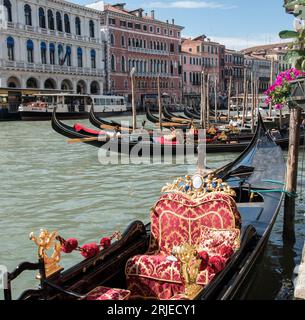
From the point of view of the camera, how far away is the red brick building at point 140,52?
2320 centimetres

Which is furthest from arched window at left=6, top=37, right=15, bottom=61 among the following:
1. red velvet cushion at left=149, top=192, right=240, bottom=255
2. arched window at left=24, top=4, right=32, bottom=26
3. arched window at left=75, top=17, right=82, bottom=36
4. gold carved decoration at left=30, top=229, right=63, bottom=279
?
gold carved decoration at left=30, top=229, right=63, bottom=279

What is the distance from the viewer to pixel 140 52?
25.0 m

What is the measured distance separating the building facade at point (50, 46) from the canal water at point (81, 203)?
36.1ft

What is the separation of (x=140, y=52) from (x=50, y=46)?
667 cm

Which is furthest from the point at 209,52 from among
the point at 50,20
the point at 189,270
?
the point at 189,270

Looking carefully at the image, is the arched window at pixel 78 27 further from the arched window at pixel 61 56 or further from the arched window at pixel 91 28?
the arched window at pixel 61 56

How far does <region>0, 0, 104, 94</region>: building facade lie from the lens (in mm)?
17681

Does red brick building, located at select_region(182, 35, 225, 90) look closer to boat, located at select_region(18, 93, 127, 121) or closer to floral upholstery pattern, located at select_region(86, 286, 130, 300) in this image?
boat, located at select_region(18, 93, 127, 121)

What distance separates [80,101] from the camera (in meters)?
16.7

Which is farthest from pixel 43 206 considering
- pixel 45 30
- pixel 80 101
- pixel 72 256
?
pixel 45 30

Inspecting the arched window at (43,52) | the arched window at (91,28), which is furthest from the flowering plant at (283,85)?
the arched window at (91,28)

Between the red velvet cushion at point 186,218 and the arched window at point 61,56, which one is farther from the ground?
the arched window at point 61,56

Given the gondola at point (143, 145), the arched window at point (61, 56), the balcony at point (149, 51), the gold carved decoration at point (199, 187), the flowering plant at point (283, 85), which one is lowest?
the gondola at point (143, 145)

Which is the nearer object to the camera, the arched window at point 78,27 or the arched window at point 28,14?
the arched window at point 28,14
